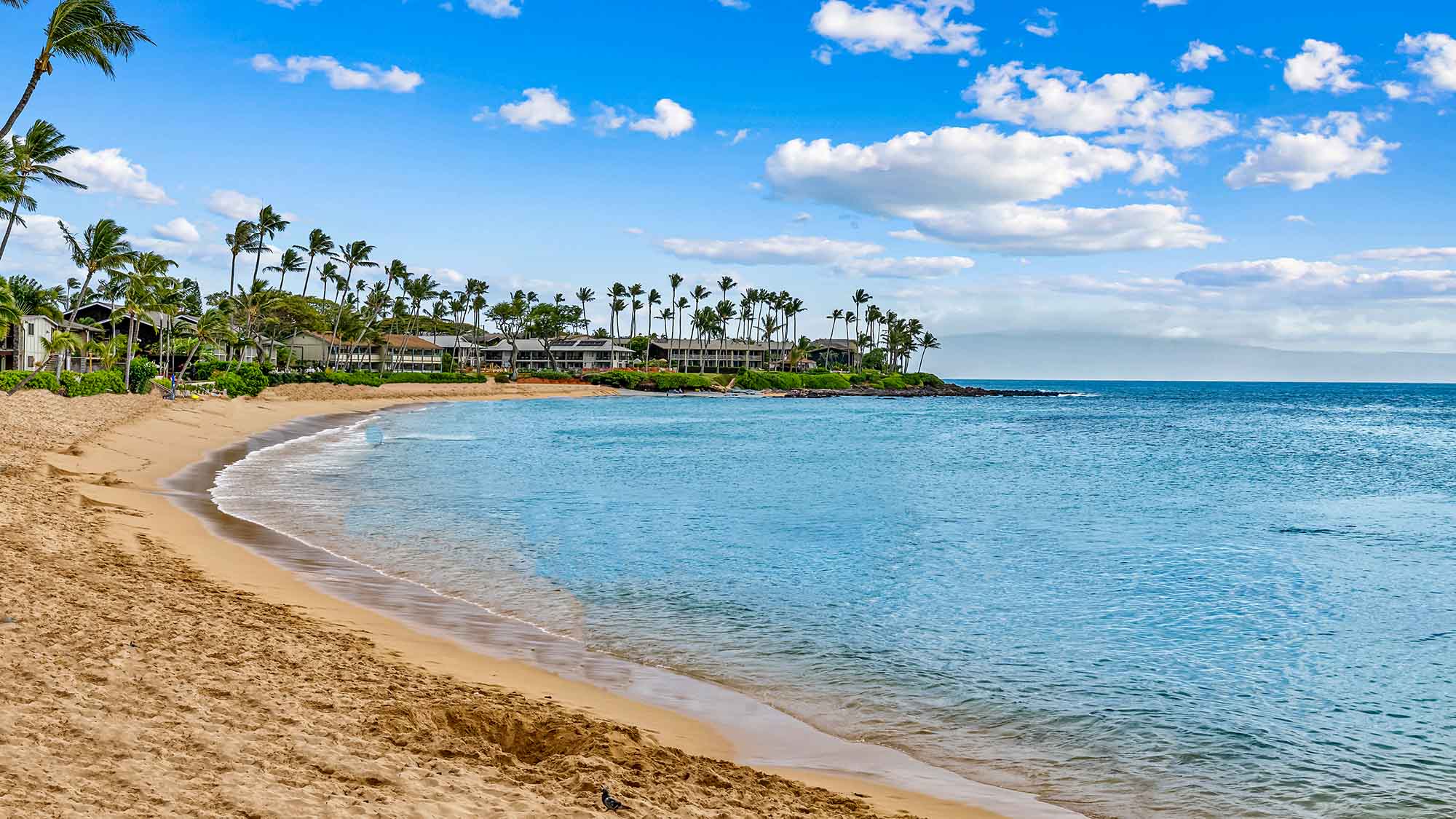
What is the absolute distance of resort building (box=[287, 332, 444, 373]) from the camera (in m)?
113

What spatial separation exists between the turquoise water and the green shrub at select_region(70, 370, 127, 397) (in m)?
14.5

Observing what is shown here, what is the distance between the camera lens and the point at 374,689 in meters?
8.15

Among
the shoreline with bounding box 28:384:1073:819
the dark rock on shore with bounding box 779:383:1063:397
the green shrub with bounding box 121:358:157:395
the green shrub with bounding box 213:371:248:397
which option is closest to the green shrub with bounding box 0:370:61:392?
the green shrub with bounding box 121:358:157:395

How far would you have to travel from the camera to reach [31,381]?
4422 cm

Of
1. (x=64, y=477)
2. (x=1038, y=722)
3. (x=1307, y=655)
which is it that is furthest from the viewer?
(x=64, y=477)

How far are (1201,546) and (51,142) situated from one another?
2079 inches

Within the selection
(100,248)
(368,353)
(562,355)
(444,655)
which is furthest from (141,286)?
(562,355)

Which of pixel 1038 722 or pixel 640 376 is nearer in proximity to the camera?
pixel 1038 722

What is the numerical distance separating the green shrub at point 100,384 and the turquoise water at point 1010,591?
1447 cm

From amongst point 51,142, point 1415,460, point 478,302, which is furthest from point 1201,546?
point 478,302

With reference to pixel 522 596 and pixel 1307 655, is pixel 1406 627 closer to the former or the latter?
pixel 1307 655

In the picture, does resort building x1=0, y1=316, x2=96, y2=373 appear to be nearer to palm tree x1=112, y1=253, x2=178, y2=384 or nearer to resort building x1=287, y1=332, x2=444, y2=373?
palm tree x1=112, y1=253, x2=178, y2=384

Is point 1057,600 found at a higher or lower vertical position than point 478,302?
Answer: lower

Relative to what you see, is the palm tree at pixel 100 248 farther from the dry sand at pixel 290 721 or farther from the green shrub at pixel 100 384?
the dry sand at pixel 290 721
